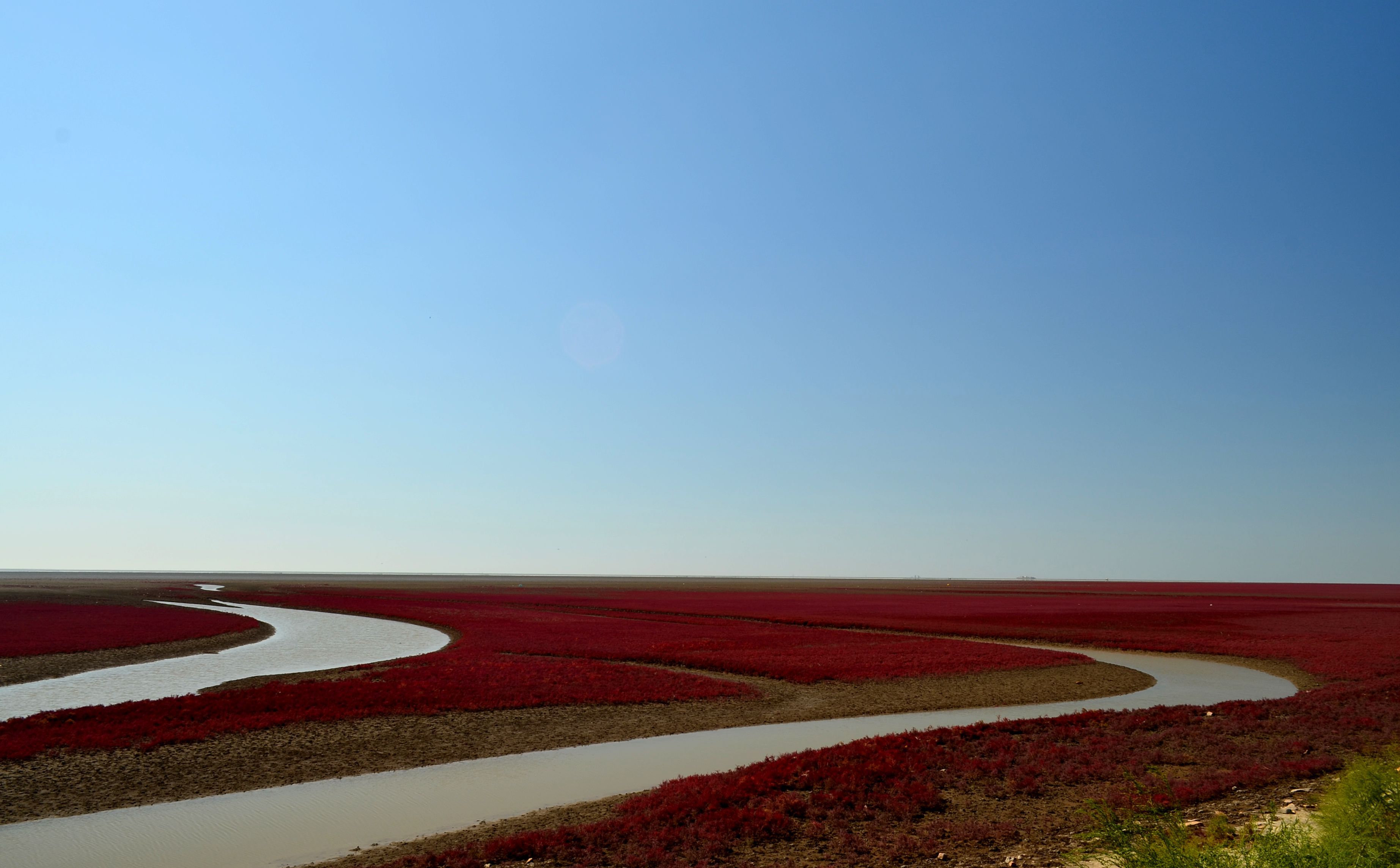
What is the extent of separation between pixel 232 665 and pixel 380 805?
2897cm

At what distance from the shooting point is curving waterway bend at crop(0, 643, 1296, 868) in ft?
46.5

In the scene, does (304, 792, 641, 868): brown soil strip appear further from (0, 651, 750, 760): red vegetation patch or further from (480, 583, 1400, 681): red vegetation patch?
(480, 583, 1400, 681): red vegetation patch

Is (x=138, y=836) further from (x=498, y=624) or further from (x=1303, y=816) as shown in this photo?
(x=498, y=624)

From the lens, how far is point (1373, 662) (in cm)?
3938

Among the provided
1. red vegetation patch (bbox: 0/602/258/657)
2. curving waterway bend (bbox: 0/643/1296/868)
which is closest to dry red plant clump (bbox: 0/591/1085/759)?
curving waterway bend (bbox: 0/643/1296/868)

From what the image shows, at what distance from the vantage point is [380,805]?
1705cm

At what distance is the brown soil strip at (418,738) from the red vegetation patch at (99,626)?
31.6 meters

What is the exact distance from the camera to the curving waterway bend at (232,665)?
1206 inches

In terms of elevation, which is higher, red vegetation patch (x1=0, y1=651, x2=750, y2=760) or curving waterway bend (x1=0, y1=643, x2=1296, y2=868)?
curving waterway bend (x1=0, y1=643, x2=1296, y2=868)

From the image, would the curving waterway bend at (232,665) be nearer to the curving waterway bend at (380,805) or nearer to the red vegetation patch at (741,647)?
the curving waterway bend at (380,805)

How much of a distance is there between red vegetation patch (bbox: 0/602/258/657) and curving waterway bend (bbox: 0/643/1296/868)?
37.0 metres

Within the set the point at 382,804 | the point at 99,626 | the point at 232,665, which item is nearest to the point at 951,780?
the point at 382,804

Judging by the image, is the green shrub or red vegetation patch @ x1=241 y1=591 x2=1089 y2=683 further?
red vegetation patch @ x1=241 y1=591 x2=1089 y2=683

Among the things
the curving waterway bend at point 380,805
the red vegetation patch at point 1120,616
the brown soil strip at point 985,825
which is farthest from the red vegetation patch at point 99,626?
the brown soil strip at point 985,825
